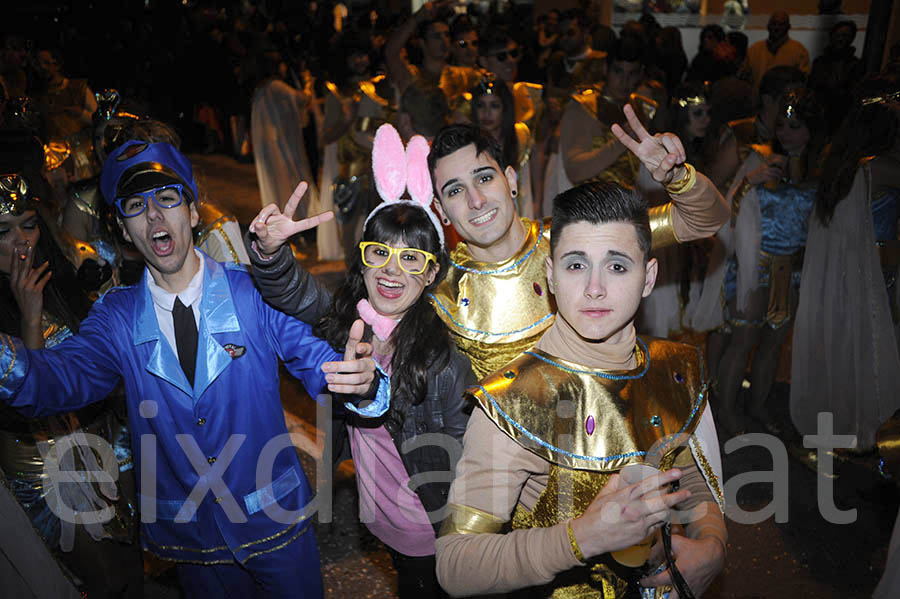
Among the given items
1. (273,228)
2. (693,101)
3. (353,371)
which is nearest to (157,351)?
(273,228)

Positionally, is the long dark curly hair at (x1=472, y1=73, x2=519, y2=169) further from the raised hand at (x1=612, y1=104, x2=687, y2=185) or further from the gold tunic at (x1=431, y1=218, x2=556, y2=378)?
the raised hand at (x1=612, y1=104, x2=687, y2=185)

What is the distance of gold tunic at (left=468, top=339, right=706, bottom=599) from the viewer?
1.71 m

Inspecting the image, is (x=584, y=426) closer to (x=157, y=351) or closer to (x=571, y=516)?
(x=571, y=516)

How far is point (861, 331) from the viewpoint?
389cm

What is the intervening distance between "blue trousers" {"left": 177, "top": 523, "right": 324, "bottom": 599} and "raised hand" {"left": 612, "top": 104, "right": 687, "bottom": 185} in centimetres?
169

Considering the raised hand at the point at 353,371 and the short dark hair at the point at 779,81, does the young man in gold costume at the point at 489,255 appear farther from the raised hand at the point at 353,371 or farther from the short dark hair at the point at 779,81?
the short dark hair at the point at 779,81

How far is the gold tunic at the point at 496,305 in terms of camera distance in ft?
8.53

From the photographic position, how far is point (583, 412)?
1.74 meters

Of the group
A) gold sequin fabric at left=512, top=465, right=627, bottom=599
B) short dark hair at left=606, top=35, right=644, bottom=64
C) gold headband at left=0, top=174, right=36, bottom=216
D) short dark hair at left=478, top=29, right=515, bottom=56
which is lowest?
gold sequin fabric at left=512, top=465, right=627, bottom=599

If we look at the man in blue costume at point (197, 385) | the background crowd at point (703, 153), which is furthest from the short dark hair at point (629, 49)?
the man in blue costume at point (197, 385)

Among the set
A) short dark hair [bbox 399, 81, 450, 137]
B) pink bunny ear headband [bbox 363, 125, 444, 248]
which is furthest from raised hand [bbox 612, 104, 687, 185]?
short dark hair [bbox 399, 81, 450, 137]

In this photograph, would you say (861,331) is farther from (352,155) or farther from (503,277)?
(352,155)

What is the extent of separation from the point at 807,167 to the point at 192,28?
12119mm

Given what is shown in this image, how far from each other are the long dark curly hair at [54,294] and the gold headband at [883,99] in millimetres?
3943
